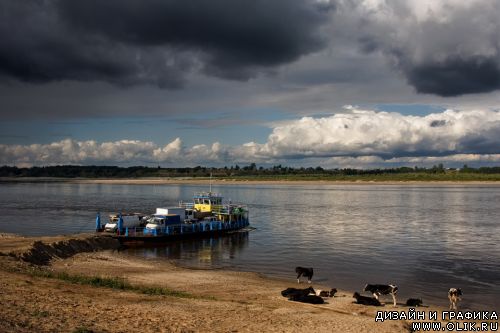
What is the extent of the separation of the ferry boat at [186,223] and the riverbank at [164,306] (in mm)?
15886

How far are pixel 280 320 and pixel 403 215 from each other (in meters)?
54.0

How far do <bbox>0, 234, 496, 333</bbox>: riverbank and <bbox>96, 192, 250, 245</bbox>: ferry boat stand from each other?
15886 mm

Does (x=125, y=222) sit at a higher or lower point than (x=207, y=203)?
lower

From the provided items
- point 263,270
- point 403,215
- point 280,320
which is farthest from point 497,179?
point 280,320

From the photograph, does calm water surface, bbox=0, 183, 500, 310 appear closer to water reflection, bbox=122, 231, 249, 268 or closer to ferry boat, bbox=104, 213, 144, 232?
water reflection, bbox=122, 231, 249, 268

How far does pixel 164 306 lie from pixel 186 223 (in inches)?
1243

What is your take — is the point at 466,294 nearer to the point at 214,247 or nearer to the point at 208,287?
the point at 208,287

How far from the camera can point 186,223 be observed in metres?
48.3

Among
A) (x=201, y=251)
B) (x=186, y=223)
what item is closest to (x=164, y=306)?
(x=201, y=251)

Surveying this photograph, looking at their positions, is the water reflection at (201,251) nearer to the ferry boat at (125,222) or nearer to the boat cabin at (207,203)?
the ferry boat at (125,222)

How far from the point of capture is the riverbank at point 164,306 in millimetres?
14164

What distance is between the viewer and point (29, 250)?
1161 inches

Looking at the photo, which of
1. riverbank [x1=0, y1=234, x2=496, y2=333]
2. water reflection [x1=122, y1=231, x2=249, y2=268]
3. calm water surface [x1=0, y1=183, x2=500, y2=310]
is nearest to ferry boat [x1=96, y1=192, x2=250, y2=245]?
water reflection [x1=122, y1=231, x2=249, y2=268]

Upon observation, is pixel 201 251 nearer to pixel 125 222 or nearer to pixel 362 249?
pixel 125 222
